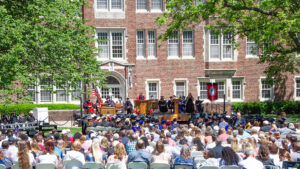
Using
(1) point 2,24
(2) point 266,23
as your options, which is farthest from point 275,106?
(1) point 2,24

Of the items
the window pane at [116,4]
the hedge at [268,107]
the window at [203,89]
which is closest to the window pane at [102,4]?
the window pane at [116,4]

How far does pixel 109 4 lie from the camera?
111 ft

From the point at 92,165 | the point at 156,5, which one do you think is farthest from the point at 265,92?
the point at 92,165

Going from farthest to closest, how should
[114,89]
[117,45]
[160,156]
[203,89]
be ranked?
[203,89] < [114,89] < [117,45] < [160,156]

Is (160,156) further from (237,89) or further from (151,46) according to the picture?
(237,89)

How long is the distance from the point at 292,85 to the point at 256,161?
100 ft

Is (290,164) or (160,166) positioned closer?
(290,164)

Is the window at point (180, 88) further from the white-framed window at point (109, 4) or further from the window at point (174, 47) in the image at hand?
the white-framed window at point (109, 4)

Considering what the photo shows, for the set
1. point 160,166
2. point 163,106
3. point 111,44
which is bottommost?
point 160,166

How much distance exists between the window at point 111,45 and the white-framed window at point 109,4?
1.90m

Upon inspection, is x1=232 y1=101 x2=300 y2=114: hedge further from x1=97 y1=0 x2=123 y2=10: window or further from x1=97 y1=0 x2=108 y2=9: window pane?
x1=97 y1=0 x2=108 y2=9: window pane

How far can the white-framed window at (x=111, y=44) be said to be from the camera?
111ft

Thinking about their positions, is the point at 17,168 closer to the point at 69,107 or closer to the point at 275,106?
the point at 69,107

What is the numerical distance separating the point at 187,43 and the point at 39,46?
18.2 m
